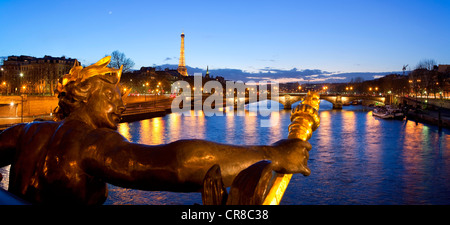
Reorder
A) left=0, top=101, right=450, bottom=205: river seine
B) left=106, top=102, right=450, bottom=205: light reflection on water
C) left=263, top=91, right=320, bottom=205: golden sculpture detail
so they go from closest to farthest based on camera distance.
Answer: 1. left=263, top=91, right=320, bottom=205: golden sculpture detail
2. left=0, top=101, right=450, bottom=205: river seine
3. left=106, top=102, right=450, bottom=205: light reflection on water

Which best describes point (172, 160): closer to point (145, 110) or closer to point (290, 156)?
point (290, 156)

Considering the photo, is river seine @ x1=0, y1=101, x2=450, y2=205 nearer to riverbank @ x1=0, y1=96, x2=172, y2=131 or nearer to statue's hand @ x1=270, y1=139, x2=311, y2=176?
riverbank @ x1=0, y1=96, x2=172, y2=131

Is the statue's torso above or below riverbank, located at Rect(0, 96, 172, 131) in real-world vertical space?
above

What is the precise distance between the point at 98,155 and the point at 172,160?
1.05 ft

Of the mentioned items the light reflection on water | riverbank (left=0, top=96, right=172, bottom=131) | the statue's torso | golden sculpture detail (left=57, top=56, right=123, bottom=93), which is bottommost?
the light reflection on water

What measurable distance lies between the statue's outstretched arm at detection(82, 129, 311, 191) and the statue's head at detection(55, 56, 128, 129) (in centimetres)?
32

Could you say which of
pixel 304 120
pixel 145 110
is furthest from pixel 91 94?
pixel 145 110

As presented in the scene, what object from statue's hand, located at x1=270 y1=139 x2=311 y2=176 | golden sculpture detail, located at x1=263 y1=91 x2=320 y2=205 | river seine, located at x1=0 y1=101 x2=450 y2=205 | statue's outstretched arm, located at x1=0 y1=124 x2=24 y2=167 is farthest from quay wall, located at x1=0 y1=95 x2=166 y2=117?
statue's hand, located at x1=270 y1=139 x2=311 y2=176

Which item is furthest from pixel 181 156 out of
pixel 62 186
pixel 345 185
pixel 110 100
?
pixel 345 185

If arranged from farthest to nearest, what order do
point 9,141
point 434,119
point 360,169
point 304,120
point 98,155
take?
point 434,119, point 360,169, point 304,120, point 9,141, point 98,155

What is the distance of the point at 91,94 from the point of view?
5.53 feet

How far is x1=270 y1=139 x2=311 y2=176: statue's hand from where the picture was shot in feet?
4.36
